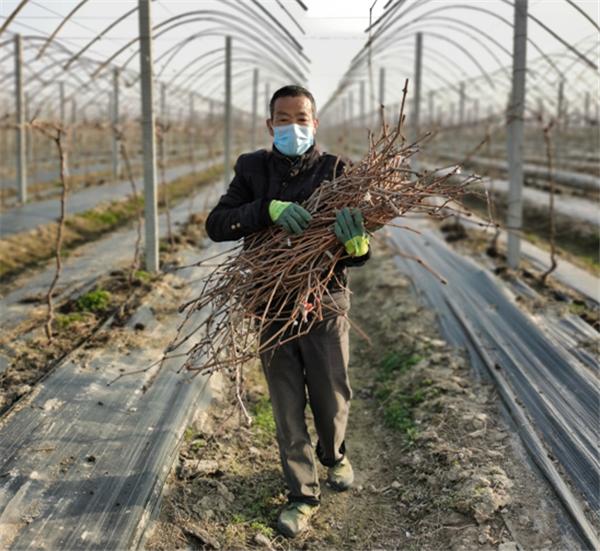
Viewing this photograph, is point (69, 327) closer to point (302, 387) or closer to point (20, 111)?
point (302, 387)

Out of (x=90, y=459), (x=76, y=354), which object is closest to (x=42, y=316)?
(x=76, y=354)

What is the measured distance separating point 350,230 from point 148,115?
4158 millimetres

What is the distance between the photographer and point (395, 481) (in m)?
3.26

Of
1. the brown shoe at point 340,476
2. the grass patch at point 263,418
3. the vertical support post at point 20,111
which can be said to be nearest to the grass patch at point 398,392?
the brown shoe at point 340,476

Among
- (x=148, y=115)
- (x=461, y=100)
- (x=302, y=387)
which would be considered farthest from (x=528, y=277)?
(x=461, y=100)

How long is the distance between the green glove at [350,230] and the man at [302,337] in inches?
4.9

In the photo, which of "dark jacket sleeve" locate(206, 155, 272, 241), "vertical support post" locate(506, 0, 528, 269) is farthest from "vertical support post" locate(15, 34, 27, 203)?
"dark jacket sleeve" locate(206, 155, 272, 241)

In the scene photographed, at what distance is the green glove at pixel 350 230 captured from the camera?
2.50m

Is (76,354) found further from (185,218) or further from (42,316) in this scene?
(185,218)

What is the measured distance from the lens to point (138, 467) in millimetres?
2891

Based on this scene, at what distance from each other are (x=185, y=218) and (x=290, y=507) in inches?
320

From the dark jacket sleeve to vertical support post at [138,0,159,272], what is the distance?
353cm

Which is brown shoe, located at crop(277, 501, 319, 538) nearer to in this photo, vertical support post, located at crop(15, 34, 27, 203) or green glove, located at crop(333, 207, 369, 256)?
green glove, located at crop(333, 207, 369, 256)

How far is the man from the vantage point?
2.71 m
